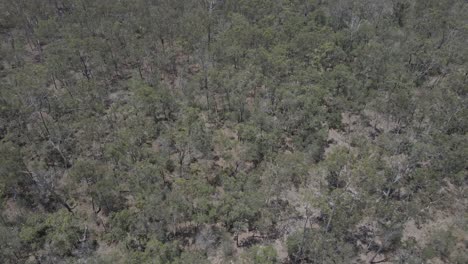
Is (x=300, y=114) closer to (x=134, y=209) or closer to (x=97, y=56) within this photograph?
(x=134, y=209)

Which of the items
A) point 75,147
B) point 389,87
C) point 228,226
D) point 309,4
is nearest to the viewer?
point 228,226

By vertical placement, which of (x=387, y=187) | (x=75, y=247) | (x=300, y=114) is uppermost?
(x=300, y=114)

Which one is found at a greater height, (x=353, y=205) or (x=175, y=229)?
(x=353, y=205)

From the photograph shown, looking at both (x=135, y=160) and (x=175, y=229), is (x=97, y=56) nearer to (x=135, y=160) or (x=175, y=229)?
(x=135, y=160)

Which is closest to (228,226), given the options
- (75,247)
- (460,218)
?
(75,247)

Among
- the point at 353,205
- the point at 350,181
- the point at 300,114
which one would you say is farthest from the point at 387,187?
the point at 300,114

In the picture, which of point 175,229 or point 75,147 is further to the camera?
point 75,147

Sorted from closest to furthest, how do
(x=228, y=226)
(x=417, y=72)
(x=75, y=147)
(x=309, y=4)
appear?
(x=228, y=226), (x=75, y=147), (x=417, y=72), (x=309, y=4)
